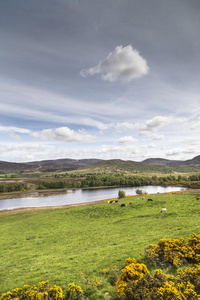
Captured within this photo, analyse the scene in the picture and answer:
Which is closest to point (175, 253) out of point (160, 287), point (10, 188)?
point (160, 287)

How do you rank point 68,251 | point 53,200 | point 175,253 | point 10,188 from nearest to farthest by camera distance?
point 175,253, point 68,251, point 53,200, point 10,188

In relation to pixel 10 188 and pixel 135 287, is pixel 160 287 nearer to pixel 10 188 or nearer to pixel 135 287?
pixel 135 287

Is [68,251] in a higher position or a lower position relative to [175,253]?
lower

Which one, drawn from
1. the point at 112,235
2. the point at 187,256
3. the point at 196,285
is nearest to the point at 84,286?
the point at 196,285

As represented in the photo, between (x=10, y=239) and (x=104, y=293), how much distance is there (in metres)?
30.5

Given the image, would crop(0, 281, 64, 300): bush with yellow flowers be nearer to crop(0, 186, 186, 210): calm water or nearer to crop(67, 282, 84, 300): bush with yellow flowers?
crop(67, 282, 84, 300): bush with yellow flowers

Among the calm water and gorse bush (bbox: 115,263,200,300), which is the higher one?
A: gorse bush (bbox: 115,263,200,300)

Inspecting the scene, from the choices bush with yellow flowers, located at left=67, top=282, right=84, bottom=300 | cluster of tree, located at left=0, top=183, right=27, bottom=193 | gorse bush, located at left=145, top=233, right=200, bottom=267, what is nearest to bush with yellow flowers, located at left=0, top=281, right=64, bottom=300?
bush with yellow flowers, located at left=67, top=282, right=84, bottom=300

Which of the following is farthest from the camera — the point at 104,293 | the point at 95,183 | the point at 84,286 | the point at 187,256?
the point at 95,183

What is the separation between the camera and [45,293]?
10.3 m

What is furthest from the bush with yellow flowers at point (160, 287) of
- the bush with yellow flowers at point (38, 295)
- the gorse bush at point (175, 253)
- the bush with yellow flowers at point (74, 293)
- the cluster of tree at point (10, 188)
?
the cluster of tree at point (10, 188)

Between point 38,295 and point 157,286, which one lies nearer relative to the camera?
point 38,295

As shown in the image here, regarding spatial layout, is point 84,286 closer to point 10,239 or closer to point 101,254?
point 101,254

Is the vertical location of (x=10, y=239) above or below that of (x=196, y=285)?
below
